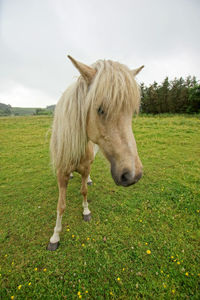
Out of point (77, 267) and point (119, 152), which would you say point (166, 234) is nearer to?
point (77, 267)

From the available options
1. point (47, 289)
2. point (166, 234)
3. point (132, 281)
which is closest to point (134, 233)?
point (166, 234)

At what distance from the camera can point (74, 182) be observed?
457cm

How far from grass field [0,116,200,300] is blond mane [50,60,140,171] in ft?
2.00

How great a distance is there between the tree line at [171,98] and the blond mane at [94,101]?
31.9 m

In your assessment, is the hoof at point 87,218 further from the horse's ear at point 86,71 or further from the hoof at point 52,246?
the horse's ear at point 86,71

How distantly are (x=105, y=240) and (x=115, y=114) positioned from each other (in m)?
2.40

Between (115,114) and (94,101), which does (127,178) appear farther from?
(94,101)

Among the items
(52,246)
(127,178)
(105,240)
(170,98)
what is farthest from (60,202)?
(170,98)

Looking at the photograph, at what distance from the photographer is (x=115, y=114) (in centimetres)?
145

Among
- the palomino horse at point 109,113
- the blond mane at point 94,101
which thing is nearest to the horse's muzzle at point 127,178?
the palomino horse at point 109,113

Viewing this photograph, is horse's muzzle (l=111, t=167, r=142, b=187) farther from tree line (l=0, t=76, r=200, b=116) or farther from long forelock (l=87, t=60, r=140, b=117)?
tree line (l=0, t=76, r=200, b=116)

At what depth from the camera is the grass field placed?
6.35ft

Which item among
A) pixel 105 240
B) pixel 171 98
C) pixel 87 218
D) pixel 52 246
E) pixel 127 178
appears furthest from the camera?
pixel 171 98

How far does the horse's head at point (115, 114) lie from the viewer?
1.41 m
